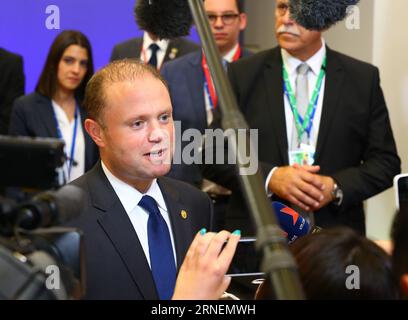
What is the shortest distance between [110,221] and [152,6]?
1.75ft

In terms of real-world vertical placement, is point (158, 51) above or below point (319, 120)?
above

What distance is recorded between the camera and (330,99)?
125 inches

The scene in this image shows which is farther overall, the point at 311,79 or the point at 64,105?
the point at 64,105

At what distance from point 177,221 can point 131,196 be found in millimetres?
141

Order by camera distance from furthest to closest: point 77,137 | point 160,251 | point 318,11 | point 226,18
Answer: point 77,137
point 226,18
point 160,251
point 318,11

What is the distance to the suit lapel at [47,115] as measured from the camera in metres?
4.11

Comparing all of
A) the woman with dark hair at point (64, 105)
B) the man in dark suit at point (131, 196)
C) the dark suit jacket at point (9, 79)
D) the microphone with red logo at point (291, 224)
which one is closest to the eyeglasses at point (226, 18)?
the woman with dark hair at point (64, 105)

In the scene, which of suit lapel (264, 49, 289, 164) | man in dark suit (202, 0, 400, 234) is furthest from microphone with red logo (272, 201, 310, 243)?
suit lapel (264, 49, 289, 164)

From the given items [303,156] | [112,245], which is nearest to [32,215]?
[112,245]

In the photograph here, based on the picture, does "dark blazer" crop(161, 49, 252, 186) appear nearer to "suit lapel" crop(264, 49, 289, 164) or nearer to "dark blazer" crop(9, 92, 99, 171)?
"suit lapel" crop(264, 49, 289, 164)

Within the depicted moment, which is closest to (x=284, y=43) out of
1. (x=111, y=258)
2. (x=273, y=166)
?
(x=273, y=166)

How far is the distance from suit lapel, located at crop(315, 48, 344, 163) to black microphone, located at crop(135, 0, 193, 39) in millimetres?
1374

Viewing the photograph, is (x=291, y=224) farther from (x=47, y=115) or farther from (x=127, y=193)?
(x=47, y=115)

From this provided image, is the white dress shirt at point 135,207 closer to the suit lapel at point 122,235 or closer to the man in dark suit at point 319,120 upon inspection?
the suit lapel at point 122,235
